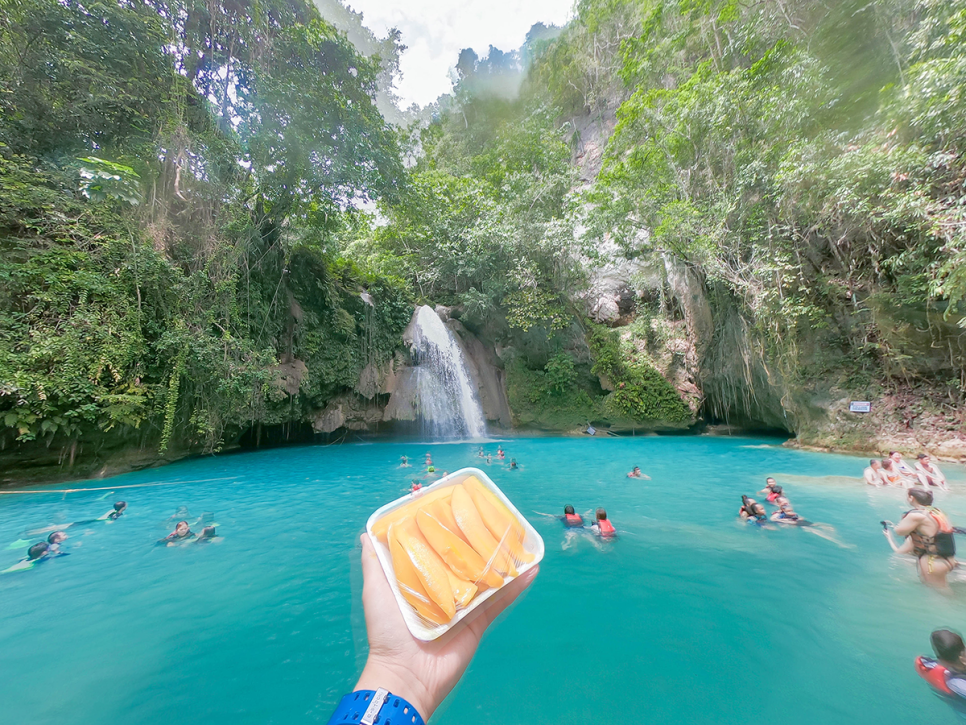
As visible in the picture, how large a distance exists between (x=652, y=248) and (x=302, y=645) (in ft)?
51.9

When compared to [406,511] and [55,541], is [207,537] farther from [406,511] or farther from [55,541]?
[406,511]

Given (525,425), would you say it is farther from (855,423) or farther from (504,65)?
(504,65)

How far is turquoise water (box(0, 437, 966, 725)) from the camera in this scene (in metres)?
2.31

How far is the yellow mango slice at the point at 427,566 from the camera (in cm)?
114

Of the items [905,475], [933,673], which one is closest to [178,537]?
[933,673]

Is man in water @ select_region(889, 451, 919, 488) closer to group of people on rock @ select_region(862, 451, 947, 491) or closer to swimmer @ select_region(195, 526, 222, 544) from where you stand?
group of people on rock @ select_region(862, 451, 947, 491)

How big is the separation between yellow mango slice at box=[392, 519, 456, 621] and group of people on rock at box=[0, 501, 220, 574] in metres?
5.11

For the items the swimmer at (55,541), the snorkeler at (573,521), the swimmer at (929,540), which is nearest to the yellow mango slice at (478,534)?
the snorkeler at (573,521)

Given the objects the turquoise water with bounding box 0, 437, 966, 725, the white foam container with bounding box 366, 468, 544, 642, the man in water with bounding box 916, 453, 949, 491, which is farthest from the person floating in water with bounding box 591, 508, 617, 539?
the man in water with bounding box 916, 453, 949, 491

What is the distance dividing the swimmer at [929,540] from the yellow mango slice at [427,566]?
5006 millimetres

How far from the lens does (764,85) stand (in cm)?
993

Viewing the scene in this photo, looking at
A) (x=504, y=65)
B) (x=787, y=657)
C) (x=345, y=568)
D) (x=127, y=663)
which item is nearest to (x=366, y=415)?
(x=345, y=568)

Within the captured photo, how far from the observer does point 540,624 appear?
10.2 feet

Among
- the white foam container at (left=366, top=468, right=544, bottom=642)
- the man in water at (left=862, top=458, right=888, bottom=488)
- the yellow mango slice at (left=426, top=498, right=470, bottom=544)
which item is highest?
the yellow mango slice at (left=426, top=498, right=470, bottom=544)
